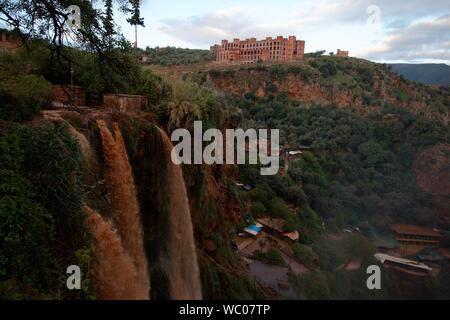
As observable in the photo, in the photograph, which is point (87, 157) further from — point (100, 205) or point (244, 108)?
point (244, 108)

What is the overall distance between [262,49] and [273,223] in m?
43.7

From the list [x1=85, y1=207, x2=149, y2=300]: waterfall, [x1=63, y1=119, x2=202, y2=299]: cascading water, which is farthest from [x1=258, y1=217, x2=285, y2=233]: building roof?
[x1=85, y1=207, x2=149, y2=300]: waterfall

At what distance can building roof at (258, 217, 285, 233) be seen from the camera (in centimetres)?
2090

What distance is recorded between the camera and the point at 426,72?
67625 millimetres

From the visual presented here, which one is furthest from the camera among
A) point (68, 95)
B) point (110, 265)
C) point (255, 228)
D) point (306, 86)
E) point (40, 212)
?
point (306, 86)

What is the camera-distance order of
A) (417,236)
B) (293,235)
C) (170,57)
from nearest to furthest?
(293,235), (417,236), (170,57)

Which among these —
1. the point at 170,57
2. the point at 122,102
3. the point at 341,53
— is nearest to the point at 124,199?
the point at 122,102

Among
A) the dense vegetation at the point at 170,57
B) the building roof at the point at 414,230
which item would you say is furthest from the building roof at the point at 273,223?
the dense vegetation at the point at 170,57

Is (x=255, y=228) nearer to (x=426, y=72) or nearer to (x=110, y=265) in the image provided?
(x=110, y=265)

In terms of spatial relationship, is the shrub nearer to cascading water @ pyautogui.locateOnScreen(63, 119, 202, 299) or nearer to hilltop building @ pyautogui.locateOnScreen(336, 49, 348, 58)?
cascading water @ pyautogui.locateOnScreen(63, 119, 202, 299)

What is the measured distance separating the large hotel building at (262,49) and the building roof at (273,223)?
3995 centimetres

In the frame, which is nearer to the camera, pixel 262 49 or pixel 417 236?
pixel 417 236
